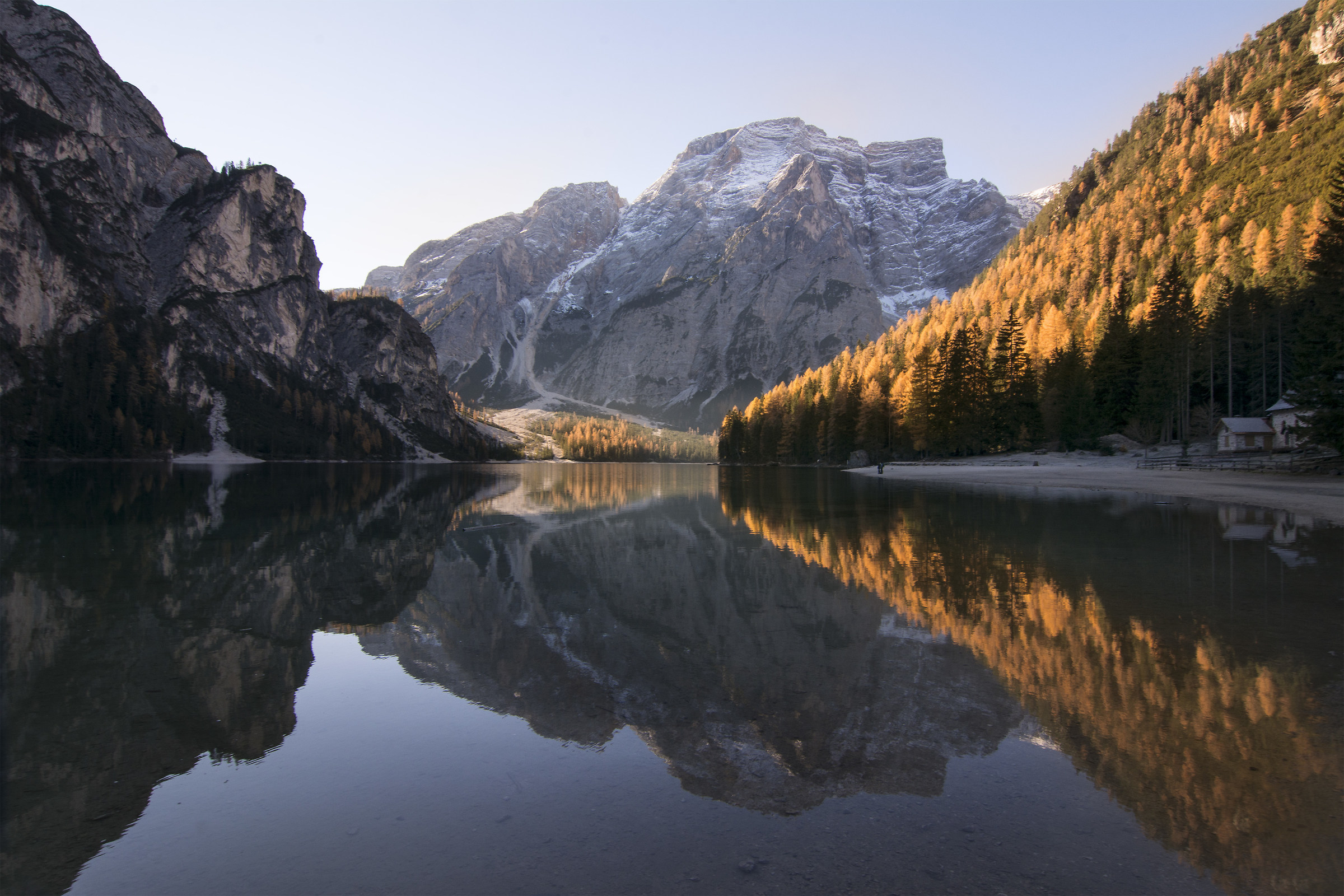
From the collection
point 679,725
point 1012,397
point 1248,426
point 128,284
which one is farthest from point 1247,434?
point 128,284

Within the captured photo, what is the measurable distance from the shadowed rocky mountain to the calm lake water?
2.2 inches

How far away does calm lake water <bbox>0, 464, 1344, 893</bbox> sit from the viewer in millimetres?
4285

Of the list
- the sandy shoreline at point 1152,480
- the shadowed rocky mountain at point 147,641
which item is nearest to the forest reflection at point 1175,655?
the shadowed rocky mountain at point 147,641

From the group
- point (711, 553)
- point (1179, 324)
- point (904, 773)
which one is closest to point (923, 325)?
point (1179, 324)

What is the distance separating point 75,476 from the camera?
192ft

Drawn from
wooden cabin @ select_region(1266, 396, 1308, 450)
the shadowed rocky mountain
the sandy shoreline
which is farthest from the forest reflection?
wooden cabin @ select_region(1266, 396, 1308, 450)

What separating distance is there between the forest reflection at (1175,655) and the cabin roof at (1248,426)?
4563 centimetres

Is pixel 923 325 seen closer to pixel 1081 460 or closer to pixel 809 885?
pixel 1081 460

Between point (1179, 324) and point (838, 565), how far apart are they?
212ft

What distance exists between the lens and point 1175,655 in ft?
26.5

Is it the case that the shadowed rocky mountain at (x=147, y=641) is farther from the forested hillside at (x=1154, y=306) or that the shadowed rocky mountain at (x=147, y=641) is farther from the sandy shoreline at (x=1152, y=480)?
the forested hillside at (x=1154, y=306)

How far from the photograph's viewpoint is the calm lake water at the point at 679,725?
14.1 feet

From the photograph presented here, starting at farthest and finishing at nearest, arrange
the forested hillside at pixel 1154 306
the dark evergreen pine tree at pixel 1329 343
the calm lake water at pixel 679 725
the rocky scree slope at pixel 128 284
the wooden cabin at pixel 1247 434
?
the rocky scree slope at pixel 128 284, the forested hillside at pixel 1154 306, the wooden cabin at pixel 1247 434, the dark evergreen pine tree at pixel 1329 343, the calm lake water at pixel 679 725

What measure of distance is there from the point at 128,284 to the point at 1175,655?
212 meters
